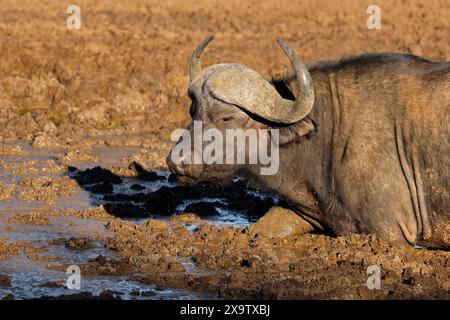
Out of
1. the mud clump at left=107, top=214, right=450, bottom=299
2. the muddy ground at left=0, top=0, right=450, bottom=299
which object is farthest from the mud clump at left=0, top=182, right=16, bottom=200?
the mud clump at left=107, top=214, right=450, bottom=299

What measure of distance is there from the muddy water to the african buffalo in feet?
3.40

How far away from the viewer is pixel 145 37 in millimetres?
15312

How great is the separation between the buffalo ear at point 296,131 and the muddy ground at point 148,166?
735 mm

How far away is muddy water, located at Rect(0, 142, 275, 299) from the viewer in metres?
6.40

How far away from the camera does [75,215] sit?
8375 mm

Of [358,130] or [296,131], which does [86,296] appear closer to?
[296,131]

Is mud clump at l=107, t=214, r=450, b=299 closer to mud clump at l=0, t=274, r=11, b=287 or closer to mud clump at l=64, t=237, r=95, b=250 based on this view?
mud clump at l=64, t=237, r=95, b=250

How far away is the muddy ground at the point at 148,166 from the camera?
21.3ft

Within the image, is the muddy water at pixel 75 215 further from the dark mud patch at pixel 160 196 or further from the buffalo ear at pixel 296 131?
the buffalo ear at pixel 296 131

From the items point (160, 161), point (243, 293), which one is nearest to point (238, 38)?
point (160, 161)

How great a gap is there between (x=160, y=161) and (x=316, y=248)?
380cm

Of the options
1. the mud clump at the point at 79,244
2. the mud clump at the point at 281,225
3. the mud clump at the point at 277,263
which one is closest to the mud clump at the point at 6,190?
the mud clump at the point at 277,263

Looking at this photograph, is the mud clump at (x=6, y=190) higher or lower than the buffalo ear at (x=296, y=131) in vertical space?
lower

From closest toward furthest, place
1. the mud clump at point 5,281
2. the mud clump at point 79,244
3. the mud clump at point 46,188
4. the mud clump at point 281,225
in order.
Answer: the mud clump at point 5,281
the mud clump at point 79,244
the mud clump at point 281,225
the mud clump at point 46,188
